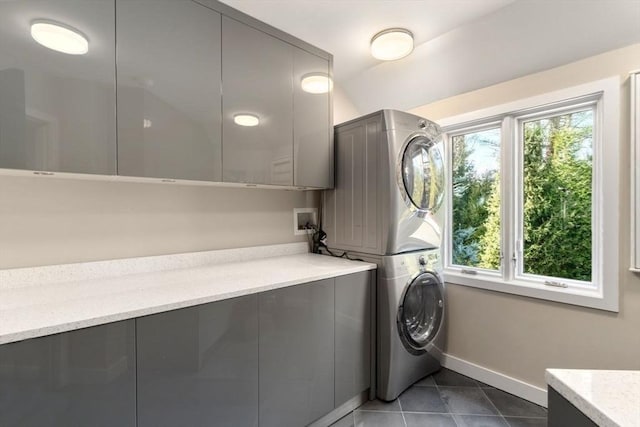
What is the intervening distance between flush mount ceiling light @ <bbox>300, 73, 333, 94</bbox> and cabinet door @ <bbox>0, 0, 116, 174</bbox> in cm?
111

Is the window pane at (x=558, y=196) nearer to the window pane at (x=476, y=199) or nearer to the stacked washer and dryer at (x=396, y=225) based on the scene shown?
the window pane at (x=476, y=199)

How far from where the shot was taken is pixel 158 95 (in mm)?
1426

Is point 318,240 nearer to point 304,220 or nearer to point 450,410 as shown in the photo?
point 304,220

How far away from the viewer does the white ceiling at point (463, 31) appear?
65.2 inches

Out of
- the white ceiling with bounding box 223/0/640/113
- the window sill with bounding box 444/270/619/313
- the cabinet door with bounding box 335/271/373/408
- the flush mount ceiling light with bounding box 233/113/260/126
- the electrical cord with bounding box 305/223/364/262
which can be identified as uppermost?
the white ceiling with bounding box 223/0/640/113

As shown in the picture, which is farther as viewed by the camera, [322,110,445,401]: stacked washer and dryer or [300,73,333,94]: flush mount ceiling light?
[300,73,333,94]: flush mount ceiling light

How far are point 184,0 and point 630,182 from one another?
2.56m

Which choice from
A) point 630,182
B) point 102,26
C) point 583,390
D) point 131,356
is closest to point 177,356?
point 131,356

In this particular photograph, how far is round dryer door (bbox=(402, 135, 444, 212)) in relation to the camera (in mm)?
2008

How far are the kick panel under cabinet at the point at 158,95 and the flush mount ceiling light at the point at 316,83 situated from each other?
4 cm

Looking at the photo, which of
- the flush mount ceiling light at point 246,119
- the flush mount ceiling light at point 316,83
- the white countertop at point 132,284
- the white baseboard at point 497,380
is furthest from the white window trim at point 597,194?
the flush mount ceiling light at point 246,119

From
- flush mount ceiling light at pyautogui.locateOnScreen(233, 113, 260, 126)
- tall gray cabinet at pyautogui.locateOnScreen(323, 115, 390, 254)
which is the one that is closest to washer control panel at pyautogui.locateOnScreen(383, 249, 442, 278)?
tall gray cabinet at pyautogui.locateOnScreen(323, 115, 390, 254)

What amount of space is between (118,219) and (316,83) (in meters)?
1.56

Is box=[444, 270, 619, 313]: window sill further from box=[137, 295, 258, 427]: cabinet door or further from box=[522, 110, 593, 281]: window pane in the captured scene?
box=[137, 295, 258, 427]: cabinet door
